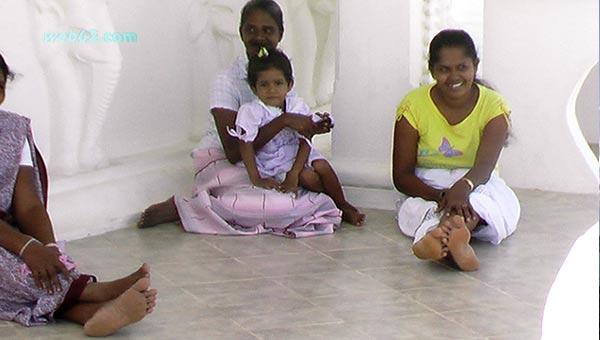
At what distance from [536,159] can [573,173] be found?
22 cm

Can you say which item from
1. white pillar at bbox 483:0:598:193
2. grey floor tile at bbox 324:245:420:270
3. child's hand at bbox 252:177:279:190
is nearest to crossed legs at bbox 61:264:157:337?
grey floor tile at bbox 324:245:420:270

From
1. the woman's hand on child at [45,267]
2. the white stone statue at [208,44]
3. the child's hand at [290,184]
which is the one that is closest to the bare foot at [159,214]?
the child's hand at [290,184]

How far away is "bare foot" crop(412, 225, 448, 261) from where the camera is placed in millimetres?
5043

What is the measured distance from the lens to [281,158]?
6.05 metres

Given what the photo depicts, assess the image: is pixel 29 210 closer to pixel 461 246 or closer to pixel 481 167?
pixel 461 246

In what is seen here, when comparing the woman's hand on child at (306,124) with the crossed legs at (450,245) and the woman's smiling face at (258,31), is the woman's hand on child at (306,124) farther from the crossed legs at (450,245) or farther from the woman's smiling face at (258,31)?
the crossed legs at (450,245)

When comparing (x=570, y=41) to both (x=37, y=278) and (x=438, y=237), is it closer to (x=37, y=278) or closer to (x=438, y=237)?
(x=438, y=237)

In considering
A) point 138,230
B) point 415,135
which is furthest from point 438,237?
point 138,230

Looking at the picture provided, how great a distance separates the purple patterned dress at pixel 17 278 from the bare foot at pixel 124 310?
0.54ft

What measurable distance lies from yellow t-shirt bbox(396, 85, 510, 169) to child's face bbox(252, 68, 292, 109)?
1.93ft

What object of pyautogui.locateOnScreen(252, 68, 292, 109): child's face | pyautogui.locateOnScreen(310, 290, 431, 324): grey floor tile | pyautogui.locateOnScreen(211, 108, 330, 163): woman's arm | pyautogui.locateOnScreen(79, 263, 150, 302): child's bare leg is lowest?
pyautogui.locateOnScreen(310, 290, 431, 324): grey floor tile

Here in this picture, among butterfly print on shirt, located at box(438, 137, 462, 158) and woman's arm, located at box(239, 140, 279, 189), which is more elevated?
butterfly print on shirt, located at box(438, 137, 462, 158)

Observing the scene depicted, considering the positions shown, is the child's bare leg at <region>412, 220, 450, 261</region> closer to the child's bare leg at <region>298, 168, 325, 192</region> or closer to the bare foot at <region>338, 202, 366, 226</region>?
the bare foot at <region>338, 202, 366, 226</region>

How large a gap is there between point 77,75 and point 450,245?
2006mm
